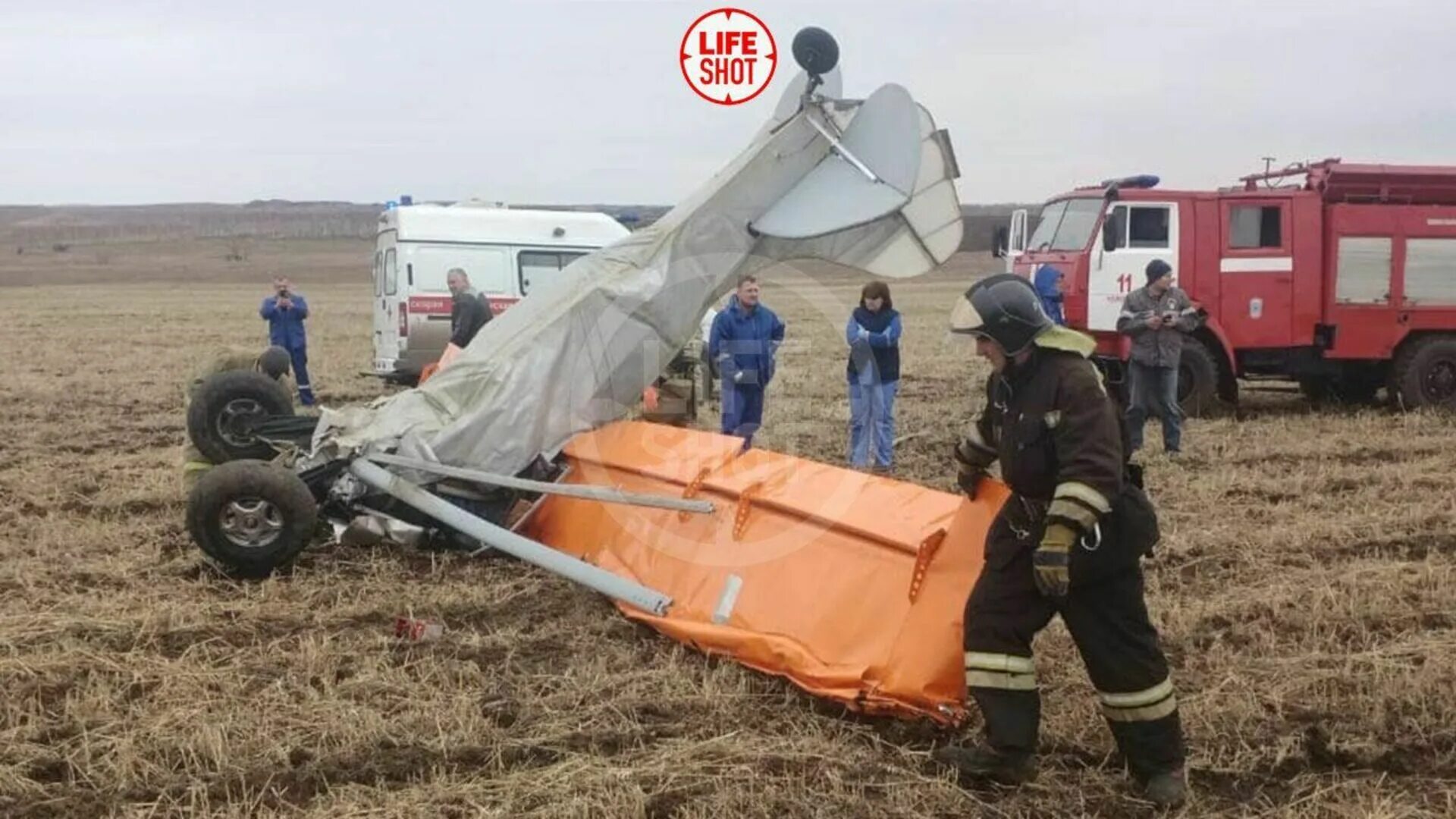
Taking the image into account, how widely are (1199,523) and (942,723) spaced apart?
3.90 m

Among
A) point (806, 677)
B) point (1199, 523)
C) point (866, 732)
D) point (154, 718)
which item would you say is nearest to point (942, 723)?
point (866, 732)

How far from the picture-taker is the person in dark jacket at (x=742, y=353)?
9.03m

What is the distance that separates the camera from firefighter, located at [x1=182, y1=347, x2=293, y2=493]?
7.44 metres

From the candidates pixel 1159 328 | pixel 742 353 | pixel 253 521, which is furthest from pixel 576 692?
pixel 1159 328

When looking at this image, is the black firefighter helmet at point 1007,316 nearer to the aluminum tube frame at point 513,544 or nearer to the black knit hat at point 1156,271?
the aluminum tube frame at point 513,544

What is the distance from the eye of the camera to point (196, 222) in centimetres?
12694

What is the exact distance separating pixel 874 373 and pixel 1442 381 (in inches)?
272

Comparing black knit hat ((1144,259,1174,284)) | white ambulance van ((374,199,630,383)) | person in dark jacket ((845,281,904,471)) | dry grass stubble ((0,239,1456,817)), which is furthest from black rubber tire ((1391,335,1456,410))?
white ambulance van ((374,199,630,383))

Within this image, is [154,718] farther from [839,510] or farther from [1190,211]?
[1190,211]

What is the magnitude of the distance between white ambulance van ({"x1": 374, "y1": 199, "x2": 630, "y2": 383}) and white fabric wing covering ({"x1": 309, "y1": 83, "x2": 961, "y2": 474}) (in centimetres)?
730

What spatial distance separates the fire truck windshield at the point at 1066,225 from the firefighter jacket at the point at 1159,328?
2.35m

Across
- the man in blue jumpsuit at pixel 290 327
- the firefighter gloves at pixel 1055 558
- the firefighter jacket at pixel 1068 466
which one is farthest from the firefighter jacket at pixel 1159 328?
the man in blue jumpsuit at pixel 290 327

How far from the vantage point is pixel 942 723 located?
4285mm

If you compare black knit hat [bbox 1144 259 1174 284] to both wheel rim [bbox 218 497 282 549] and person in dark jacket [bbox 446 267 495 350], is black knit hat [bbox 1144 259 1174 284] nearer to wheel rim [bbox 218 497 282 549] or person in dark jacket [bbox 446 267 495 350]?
person in dark jacket [bbox 446 267 495 350]
